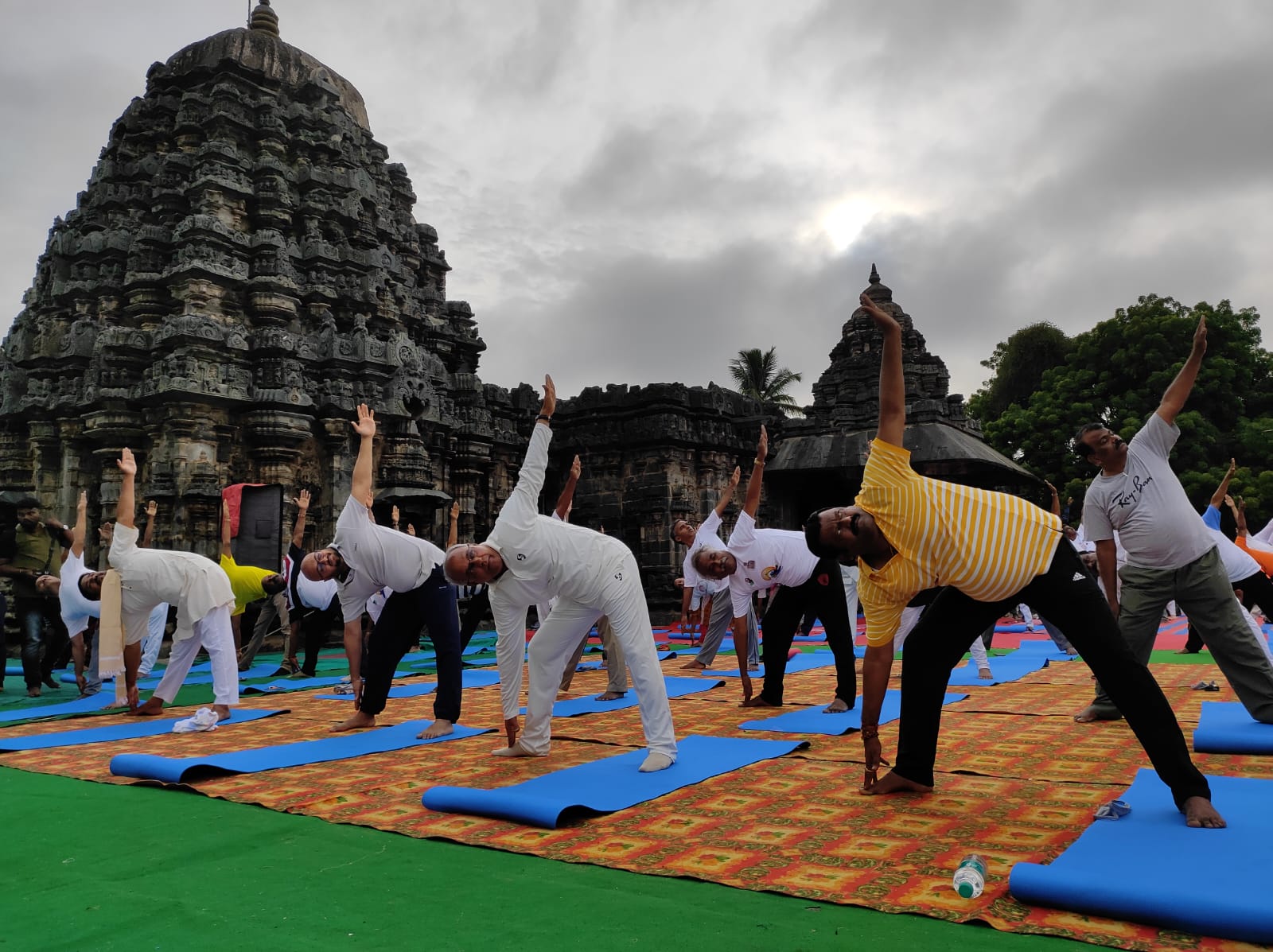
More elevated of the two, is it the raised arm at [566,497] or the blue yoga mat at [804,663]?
the raised arm at [566,497]

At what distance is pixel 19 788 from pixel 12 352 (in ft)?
52.2

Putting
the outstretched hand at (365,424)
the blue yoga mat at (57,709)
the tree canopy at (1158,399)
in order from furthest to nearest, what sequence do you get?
the tree canopy at (1158,399), the blue yoga mat at (57,709), the outstretched hand at (365,424)

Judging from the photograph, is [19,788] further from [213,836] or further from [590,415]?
[590,415]

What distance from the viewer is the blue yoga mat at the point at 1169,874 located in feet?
7.21

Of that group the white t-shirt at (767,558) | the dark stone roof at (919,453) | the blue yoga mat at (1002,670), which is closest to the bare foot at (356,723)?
the white t-shirt at (767,558)

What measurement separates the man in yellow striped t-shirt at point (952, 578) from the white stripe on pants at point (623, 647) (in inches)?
46.1

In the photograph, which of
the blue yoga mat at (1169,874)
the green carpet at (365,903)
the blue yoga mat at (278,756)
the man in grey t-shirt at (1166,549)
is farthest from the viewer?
the man in grey t-shirt at (1166,549)

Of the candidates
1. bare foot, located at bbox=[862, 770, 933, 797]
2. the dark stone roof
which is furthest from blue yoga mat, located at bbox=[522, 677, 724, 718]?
the dark stone roof

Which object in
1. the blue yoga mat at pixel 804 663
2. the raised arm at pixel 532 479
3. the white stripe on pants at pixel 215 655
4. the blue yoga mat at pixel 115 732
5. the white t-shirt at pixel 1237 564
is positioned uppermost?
the raised arm at pixel 532 479

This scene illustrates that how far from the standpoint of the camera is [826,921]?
7.93ft

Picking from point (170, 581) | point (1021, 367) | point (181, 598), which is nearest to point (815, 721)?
point (181, 598)

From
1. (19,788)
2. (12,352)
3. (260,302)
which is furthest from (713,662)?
(12,352)

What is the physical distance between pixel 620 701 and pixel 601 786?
3290 millimetres

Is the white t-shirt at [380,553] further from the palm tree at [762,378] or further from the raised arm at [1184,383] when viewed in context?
the palm tree at [762,378]
